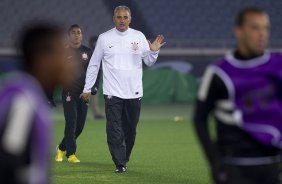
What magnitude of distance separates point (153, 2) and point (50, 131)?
3262 cm

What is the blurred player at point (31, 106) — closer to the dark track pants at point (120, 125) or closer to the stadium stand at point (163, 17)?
the dark track pants at point (120, 125)

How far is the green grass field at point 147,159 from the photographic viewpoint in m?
12.8

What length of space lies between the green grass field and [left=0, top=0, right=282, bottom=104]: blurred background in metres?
6.83

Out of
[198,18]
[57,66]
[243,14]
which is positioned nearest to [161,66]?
[198,18]

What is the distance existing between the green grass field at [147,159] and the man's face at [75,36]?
1.96 m

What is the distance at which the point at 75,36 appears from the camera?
50.8ft

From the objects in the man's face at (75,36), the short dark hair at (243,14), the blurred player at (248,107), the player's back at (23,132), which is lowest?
the man's face at (75,36)

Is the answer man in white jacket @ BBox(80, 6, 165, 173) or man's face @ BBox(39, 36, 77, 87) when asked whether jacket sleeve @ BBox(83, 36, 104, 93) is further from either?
man's face @ BBox(39, 36, 77, 87)

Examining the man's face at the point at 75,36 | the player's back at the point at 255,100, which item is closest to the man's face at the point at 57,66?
the player's back at the point at 255,100

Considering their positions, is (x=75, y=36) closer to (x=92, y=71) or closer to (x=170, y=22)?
(x=92, y=71)

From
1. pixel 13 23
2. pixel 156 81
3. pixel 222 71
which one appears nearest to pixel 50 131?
pixel 222 71

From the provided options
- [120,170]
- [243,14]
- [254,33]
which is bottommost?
[120,170]

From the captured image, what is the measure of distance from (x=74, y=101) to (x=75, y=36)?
3.53ft

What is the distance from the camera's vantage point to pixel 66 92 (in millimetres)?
15445
